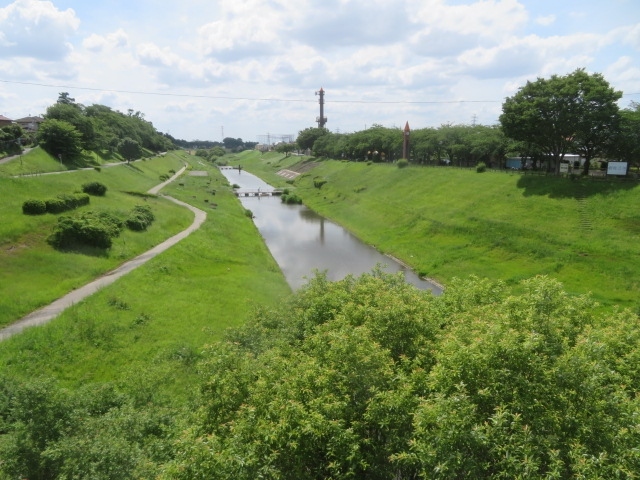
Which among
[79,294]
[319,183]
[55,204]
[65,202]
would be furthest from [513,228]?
[319,183]

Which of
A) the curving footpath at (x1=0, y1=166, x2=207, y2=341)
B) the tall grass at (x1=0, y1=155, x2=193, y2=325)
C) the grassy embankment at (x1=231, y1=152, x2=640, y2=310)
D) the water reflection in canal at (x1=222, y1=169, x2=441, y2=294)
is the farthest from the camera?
the water reflection in canal at (x1=222, y1=169, x2=441, y2=294)

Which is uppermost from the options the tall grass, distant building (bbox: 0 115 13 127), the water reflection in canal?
distant building (bbox: 0 115 13 127)

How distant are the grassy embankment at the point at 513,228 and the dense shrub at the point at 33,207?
34.1 meters

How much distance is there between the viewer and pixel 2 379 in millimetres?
15242

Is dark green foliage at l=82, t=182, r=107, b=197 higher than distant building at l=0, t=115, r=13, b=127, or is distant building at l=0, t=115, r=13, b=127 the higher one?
distant building at l=0, t=115, r=13, b=127

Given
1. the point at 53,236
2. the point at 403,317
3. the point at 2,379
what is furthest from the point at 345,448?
the point at 53,236

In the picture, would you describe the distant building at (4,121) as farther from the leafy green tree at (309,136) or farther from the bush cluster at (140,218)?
the leafy green tree at (309,136)

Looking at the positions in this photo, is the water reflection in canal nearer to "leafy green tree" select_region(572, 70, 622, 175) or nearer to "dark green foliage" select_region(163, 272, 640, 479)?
"dark green foliage" select_region(163, 272, 640, 479)

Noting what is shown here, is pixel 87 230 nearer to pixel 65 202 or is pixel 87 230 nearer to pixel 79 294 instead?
pixel 65 202

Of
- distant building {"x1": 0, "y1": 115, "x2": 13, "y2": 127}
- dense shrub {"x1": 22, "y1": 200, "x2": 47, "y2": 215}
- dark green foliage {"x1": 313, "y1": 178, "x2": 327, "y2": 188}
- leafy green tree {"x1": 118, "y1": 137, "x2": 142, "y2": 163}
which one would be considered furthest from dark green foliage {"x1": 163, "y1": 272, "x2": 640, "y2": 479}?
distant building {"x1": 0, "y1": 115, "x2": 13, "y2": 127}

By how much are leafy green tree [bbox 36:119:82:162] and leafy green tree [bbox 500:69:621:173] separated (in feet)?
206

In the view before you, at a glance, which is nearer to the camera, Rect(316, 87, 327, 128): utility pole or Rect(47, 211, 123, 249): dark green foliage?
Rect(47, 211, 123, 249): dark green foliage

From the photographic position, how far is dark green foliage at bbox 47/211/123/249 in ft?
104

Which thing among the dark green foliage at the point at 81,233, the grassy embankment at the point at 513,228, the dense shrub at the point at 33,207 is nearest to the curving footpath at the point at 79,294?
the dark green foliage at the point at 81,233
